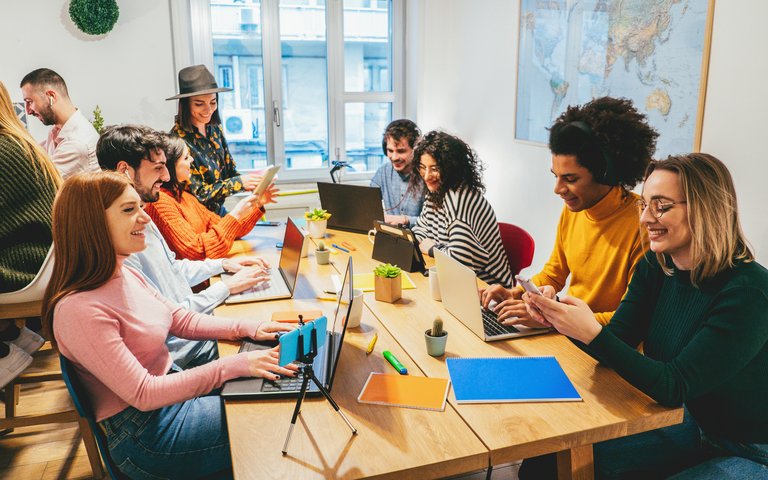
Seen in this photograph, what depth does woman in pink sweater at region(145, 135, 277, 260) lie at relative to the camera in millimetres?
2617

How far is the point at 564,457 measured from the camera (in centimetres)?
138

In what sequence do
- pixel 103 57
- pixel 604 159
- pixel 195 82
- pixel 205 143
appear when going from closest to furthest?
1. pixel 604 159
2. pixel 205 143
3. pixel 195 82
4. pixel 103 57

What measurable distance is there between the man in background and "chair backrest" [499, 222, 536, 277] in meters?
2.75

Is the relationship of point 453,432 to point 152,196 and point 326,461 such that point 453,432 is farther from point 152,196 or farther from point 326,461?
point 152,196

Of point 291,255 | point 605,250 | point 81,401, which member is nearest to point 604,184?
point 605,250

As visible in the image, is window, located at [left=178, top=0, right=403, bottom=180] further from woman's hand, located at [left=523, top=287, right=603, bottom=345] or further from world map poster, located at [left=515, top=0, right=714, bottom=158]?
woman's hand, located at [left=523, top=287, right=603, bottom=345]

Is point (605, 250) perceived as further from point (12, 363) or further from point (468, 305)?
point (12, 363)

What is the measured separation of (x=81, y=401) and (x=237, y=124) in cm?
381

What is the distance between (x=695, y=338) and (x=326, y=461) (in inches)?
35.6

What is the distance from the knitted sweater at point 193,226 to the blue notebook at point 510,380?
1470 millimetres

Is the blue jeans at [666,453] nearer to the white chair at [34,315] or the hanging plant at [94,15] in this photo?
the white chair at [34,315]

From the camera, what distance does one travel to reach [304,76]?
16.6 ft

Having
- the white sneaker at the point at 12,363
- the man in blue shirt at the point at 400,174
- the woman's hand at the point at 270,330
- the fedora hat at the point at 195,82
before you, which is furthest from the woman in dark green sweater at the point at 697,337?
the fedora hat at the point at 195,82

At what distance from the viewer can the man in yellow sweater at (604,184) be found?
204 cm
